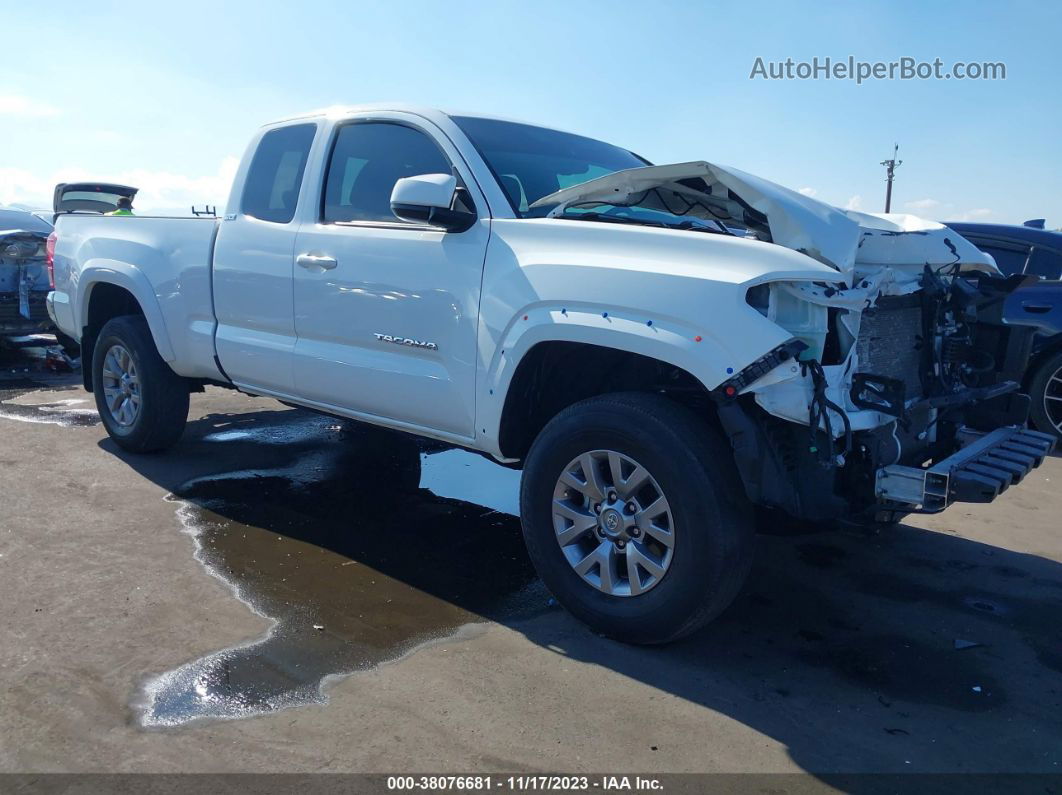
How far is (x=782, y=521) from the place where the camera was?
4.00m

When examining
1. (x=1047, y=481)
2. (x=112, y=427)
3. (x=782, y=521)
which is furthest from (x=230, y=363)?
(x=1047, y=481)

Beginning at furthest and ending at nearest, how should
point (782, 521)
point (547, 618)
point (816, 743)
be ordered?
point (782, 521) < point (547, 618) < point (816, 743)

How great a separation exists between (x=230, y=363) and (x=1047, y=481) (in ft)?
18.0

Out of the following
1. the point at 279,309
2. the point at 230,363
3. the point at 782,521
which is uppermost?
the point at 279,309

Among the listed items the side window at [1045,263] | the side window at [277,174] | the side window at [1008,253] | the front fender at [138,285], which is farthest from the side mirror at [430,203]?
the side window at [1045,263]

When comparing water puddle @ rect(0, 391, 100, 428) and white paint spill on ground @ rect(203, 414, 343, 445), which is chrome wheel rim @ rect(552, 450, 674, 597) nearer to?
white paint spill on ground @ rect(203, 414, 343, 445)

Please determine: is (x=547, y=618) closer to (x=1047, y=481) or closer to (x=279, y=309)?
(x=279, y=309)

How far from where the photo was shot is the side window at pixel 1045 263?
729cm

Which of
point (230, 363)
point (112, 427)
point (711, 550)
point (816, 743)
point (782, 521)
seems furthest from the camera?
point (112, 427)

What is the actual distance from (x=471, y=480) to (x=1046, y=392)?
469 cm

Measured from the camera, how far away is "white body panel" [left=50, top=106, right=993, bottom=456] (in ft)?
10.2

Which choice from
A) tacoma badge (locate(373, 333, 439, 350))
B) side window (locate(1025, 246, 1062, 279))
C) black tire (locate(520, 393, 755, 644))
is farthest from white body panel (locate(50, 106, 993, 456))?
side window (locate(1025, 246, 1062, 279))

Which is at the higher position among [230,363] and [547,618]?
[230,363]

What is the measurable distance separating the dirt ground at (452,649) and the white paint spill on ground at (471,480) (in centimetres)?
5
